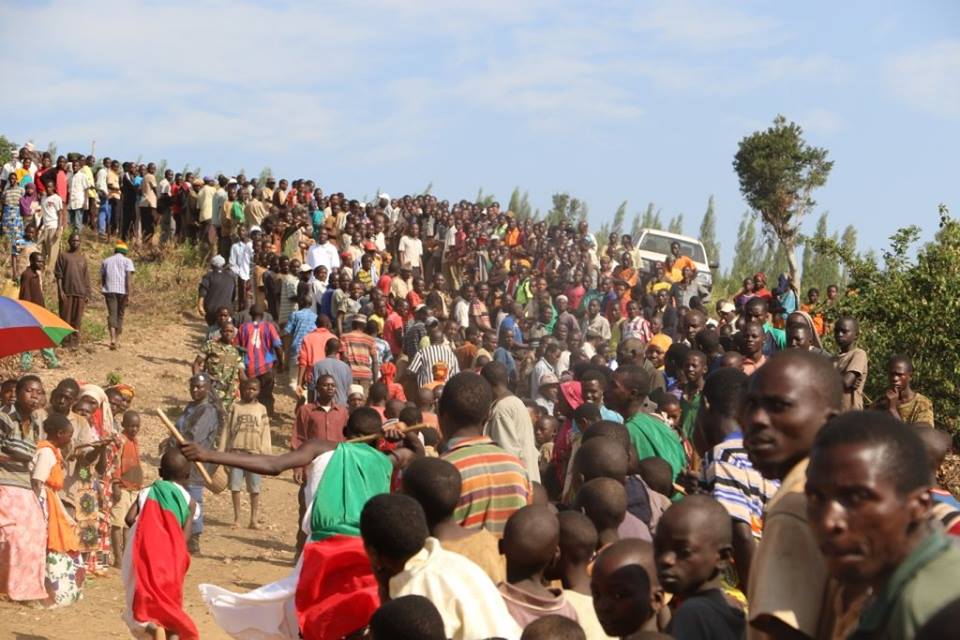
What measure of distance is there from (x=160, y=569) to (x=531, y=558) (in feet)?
13.7

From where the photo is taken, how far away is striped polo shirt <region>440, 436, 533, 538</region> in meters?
5.45

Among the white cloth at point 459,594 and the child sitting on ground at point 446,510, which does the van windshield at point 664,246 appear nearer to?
the child sitting on ground at point 446,510

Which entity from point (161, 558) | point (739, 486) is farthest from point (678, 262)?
point (739, 486)

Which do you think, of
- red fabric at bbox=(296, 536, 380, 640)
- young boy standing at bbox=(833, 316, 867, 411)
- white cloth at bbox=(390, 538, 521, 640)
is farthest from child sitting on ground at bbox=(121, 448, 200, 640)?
young boy standing at bbox=(833, 316, 867, 411)

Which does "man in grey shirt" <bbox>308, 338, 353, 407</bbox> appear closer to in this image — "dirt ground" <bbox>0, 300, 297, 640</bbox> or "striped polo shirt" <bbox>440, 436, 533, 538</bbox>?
"dirt ground" <bbox>0, 300, 297, 640</bbox>

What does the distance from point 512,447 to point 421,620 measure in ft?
14.9

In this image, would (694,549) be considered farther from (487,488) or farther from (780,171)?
(780,171)

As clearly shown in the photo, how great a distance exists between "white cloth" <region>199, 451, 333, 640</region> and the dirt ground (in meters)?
3.13

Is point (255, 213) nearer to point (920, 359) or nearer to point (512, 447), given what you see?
point (920, 359)

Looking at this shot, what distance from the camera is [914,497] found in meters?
2.61

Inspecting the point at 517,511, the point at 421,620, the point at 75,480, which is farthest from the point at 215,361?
the point at 421,620

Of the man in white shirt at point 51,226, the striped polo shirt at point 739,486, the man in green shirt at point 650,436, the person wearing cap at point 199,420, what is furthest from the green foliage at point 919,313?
the man in white shirt at point 51,226

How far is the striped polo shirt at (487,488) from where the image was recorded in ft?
17.9

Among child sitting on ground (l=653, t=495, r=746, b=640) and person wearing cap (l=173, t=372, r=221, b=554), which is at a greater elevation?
child sitting on ground (l=653, t=495, r=746, b=640)
